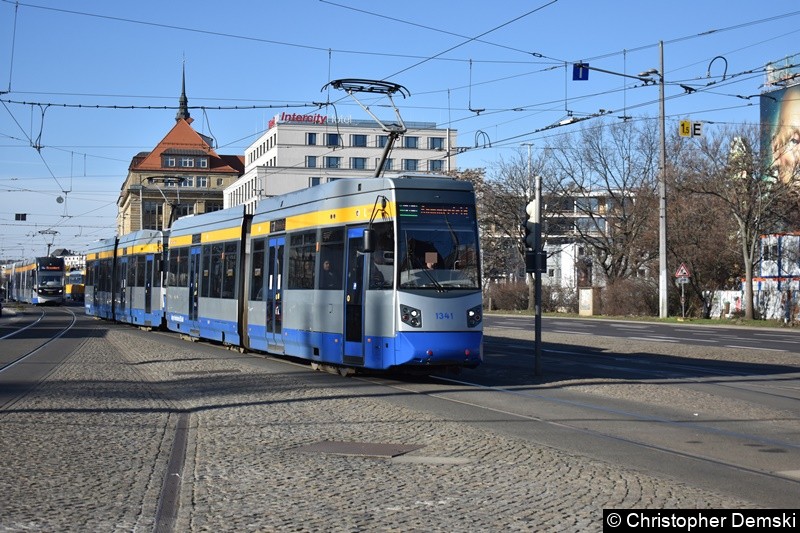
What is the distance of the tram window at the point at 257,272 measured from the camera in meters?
24.2

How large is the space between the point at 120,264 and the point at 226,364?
2338 cm

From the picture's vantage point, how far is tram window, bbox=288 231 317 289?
2070 centimetres

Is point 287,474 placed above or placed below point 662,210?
below

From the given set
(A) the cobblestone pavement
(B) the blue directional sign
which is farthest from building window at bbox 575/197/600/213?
(A) the cobblestone pavement

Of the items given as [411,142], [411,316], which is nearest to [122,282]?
[411,316]

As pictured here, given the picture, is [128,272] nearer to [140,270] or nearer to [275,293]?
[140,270]

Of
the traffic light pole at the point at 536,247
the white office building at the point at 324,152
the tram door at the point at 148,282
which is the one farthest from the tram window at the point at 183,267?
the white office building at the point at 324,152

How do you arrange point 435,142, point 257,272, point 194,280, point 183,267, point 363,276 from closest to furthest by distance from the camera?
point 363,276 < point 257,272 < point 194,280 < point 183,267 < point 435,142

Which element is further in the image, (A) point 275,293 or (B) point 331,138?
(B) point 331,138

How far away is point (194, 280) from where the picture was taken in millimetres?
31109

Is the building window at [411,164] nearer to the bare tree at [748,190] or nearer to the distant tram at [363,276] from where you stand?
the bare tree at [748,190]

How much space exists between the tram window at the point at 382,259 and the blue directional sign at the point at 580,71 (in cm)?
1694

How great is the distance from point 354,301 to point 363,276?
55 cm

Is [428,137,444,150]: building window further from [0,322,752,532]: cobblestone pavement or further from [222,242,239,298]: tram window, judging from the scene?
[0,322,752,532]: cobblestone pavement
